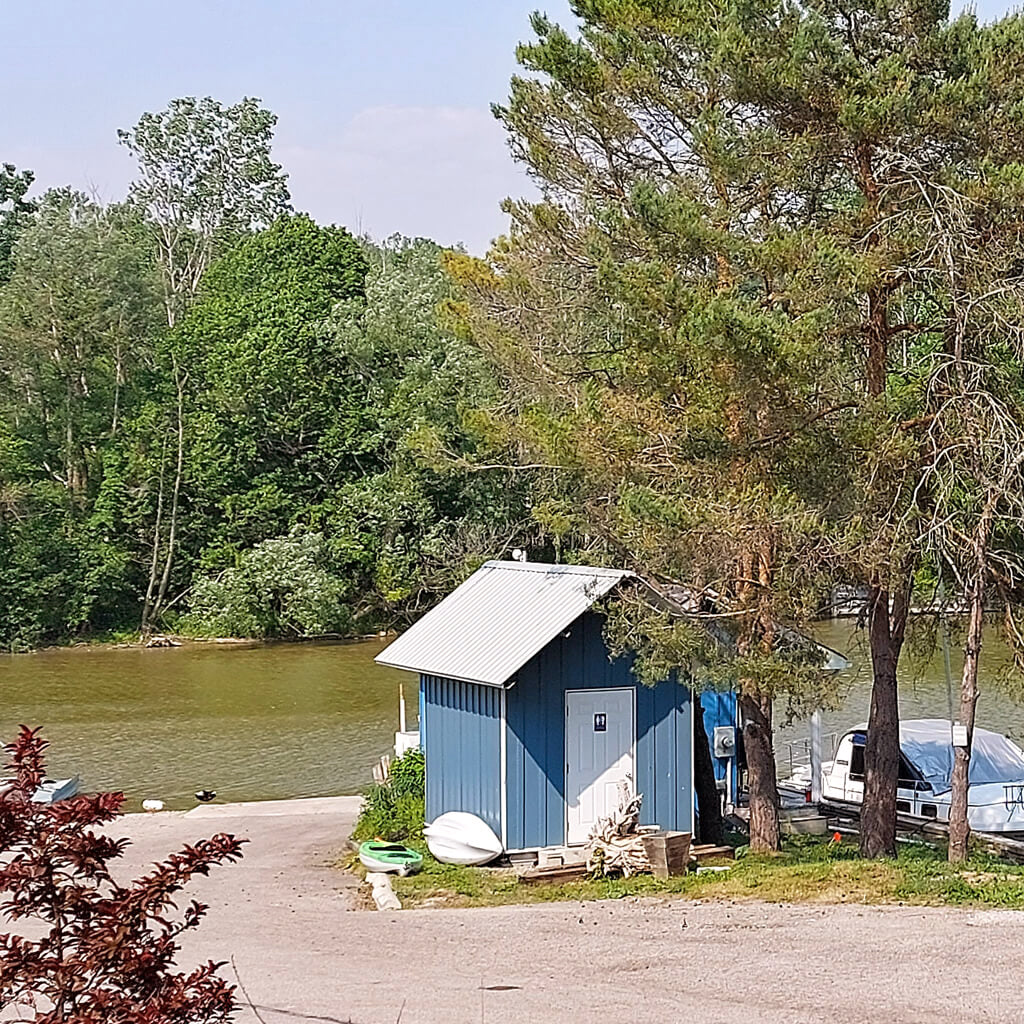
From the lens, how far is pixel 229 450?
3928cm

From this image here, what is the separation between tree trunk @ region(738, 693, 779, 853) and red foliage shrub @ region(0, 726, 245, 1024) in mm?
10241

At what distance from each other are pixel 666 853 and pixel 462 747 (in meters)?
2.36

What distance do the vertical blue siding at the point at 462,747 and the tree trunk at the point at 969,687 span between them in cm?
411

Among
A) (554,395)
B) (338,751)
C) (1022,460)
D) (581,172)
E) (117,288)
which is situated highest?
(117,288)

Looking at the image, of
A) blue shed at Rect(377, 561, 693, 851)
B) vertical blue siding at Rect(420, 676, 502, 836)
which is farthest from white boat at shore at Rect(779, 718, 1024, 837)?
vertical blue siding at Rect(420, 676, 502, 836)

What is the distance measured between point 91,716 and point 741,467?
18.0m

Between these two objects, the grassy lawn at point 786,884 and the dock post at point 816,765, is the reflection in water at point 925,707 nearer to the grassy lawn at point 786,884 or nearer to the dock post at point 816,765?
the dock post at point 816,765

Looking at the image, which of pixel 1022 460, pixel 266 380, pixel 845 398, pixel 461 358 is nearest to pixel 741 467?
A: pixel 845 398

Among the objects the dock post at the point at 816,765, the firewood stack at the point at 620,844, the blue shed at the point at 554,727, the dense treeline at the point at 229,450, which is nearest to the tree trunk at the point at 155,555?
the dense treeline at the point at 229,450

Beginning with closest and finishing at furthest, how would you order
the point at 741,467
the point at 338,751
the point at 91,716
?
the point at 741,467, the point at 338,751, the point at 91,716

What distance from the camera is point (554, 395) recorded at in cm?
1469

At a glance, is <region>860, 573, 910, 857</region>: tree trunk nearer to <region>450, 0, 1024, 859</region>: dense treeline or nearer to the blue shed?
<region>450, 0, 1024, 859</region>: dense treeline

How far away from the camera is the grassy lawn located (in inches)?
448

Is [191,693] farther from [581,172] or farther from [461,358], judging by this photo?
[581,172]
